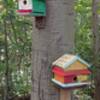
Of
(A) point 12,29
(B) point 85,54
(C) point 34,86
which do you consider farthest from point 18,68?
(C) point 34,86

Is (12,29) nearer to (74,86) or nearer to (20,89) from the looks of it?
(20,89)

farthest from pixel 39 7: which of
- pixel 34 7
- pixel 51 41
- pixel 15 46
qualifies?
pixel 15 46

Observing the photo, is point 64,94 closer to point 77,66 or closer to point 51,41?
point 77,66

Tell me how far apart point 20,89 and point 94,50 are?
1053mm

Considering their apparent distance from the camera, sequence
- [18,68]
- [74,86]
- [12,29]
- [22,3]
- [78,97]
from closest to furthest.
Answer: [74,86]
[22,3]
[12,29]
[18,68]
[78,97]

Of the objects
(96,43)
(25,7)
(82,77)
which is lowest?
(96,43)

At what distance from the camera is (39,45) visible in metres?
1.92

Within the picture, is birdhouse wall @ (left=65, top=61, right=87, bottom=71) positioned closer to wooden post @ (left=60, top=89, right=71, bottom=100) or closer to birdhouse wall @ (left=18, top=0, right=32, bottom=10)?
wooden post @ (left=60, top=89, right=71, bottom=100)

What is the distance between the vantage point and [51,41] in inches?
73.9

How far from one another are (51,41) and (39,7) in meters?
0.21

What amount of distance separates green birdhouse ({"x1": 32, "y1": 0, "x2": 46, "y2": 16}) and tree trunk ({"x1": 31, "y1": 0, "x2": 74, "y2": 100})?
3 centimetres

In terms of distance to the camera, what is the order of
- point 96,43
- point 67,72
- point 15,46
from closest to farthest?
point 67,72 → point 15,46 → point 96,43

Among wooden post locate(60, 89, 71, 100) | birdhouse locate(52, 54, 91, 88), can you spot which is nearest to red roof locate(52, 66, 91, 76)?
birdhouse locate(52, 54, 91, 88)

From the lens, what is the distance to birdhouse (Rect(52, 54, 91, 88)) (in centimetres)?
179
